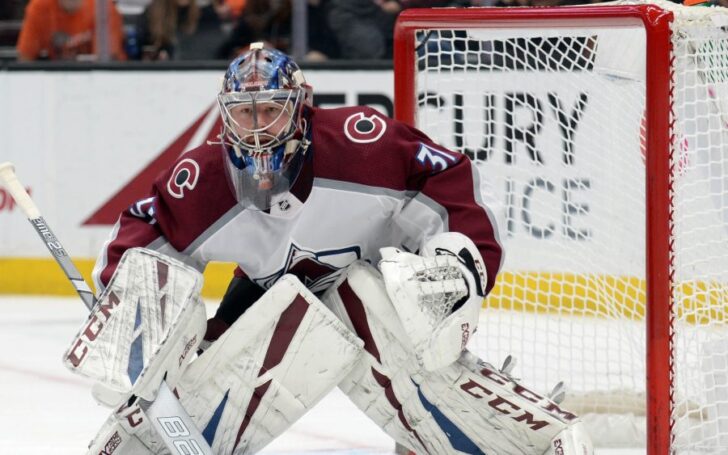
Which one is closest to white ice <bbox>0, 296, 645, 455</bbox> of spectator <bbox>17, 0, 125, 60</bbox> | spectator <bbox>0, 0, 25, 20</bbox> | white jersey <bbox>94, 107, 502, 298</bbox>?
white jersey <bbox>94, 107, 502, 298</bbox>

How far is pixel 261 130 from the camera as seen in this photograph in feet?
7.97

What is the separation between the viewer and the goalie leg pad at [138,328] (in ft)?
7.59

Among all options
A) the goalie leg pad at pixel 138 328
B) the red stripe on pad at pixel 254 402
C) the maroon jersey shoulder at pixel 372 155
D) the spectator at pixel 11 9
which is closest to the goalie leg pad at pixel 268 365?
the red stripe on pad at pixel 254 402

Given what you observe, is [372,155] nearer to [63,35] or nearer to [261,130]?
[261,130]

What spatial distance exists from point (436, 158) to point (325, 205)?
22cm

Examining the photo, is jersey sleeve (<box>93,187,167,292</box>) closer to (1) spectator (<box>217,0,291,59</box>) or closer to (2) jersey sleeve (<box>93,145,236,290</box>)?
(2) jersey sleeve (<box>93,145,236,290</box>)

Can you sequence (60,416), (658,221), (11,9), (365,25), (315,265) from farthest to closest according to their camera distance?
(11,9) < (365,25) < (60,416) < (315,265) < (658,221)

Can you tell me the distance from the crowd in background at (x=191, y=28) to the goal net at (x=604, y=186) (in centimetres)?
145

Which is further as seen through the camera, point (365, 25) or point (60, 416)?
point (365, 25)

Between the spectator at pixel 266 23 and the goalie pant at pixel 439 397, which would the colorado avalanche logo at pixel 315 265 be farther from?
the spectator at pixel 266 23

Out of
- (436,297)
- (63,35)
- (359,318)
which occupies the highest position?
(436,297)

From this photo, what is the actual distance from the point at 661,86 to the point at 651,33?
97 millimetres

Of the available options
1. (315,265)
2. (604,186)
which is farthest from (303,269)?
(604,186)

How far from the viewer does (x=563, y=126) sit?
12.0 ft
